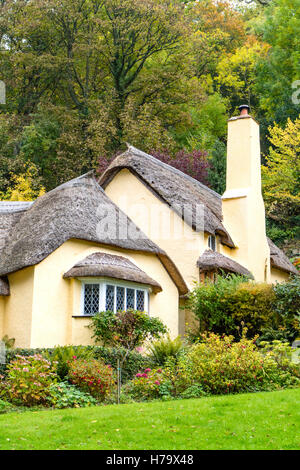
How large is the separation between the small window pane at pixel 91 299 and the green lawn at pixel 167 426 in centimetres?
661

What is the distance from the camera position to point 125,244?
19.2 m

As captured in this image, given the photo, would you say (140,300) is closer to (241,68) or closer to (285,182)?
(285,182)

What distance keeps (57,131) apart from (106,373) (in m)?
26.9

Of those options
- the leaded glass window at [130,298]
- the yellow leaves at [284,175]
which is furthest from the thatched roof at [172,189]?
the yellow leaves at [284,175]

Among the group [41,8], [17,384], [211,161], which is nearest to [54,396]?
[17,384]

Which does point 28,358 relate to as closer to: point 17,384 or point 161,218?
point 17,384

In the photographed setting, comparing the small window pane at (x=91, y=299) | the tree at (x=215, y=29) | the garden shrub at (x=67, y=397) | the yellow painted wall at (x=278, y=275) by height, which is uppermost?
the tree at (x=215, y=29)

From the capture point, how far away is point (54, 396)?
1192 cm

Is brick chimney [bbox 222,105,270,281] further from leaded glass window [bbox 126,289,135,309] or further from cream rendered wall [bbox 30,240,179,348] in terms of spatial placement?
cream rendered wall [bbox 30,240,179,348]

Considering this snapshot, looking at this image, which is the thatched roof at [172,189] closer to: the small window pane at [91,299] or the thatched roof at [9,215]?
the thatched roof at [9,215]

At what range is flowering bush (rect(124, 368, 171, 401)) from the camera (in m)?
12.7

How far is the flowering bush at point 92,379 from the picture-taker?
41.4ft

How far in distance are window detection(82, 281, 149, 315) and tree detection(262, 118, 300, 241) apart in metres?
15.5

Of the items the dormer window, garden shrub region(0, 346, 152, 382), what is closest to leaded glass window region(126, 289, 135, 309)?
garden shrub region(0, 346, 152, 382)
